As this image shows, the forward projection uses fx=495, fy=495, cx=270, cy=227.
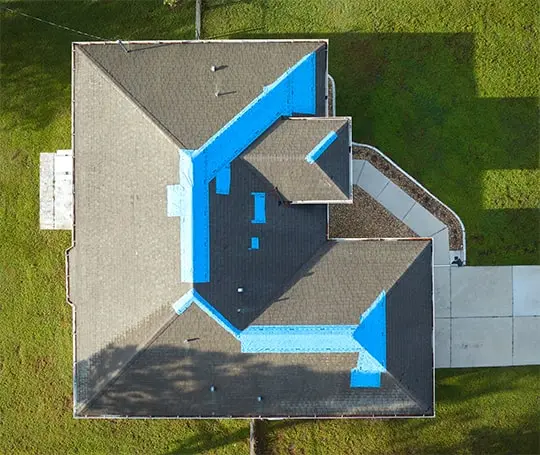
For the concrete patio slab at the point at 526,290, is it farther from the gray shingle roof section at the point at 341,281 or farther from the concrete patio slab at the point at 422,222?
the gray shingle roof section at the point at 341,281

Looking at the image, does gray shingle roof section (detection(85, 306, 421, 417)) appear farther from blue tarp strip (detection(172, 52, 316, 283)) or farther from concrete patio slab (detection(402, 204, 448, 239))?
concrete patio slab (detection(402, 204, 448, 239))

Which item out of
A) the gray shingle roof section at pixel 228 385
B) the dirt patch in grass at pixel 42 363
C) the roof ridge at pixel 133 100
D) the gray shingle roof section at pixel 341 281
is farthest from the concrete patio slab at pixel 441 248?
the dirt patch in grass at pixel 42 363

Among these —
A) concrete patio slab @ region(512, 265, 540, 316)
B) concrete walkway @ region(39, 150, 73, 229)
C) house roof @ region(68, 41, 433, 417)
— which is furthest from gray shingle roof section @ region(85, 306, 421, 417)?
concrete walkway @ region(39, 150, 73, 229)

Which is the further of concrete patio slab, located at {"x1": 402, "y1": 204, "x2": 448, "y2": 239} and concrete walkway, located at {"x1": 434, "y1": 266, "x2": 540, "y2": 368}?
concrete patio slab, located at {"x1": 402, "y1": 204, "x2": 448, "y2": 239}

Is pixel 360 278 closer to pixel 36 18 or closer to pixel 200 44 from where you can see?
pixel 200 44

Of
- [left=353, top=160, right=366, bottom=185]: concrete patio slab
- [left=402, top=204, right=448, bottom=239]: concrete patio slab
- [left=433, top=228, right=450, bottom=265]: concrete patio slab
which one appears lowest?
[left=433, top=228, right=450, bottom=265]: concrete patio slab

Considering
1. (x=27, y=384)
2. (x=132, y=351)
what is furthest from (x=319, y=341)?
(x=27, y=384)
